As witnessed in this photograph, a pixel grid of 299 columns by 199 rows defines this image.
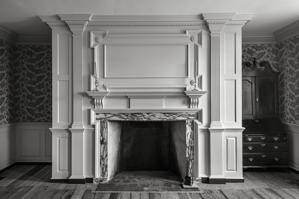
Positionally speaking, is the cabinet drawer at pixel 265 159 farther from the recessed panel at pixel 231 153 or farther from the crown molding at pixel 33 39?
the crown molding at pixel 33 39

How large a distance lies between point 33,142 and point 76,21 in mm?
2706

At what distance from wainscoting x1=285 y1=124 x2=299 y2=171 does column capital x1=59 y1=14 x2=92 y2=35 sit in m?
3.89

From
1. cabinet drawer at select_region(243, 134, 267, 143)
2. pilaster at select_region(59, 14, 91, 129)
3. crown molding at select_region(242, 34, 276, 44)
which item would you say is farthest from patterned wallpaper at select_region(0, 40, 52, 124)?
crown molding at select_region(242, 34, 276, 44)

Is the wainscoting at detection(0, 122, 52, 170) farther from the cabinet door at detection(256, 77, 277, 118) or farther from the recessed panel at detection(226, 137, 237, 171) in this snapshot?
the cabinet door at detection(256, 77, 277, 118)

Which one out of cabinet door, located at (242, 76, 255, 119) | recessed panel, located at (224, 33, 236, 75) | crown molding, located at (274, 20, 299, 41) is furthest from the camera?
cabinet door, located at (242, 76, 255, 119)

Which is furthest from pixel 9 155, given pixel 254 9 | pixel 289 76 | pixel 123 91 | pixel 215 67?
pixel 289 76

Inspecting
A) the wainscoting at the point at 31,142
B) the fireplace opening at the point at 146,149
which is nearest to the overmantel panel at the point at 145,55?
the fireplace opening at the point at 146,149

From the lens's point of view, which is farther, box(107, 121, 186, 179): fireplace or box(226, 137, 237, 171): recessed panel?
box(107, 121, 186, 179): fireplace

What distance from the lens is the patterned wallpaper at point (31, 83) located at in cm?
565

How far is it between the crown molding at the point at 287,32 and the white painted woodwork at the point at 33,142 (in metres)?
4.71

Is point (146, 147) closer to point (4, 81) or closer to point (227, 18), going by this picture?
point (227, 18)

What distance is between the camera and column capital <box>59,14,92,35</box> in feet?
14.0

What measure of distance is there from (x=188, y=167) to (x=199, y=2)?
2.36m

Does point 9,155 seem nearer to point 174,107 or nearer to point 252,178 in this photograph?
point 174,107
